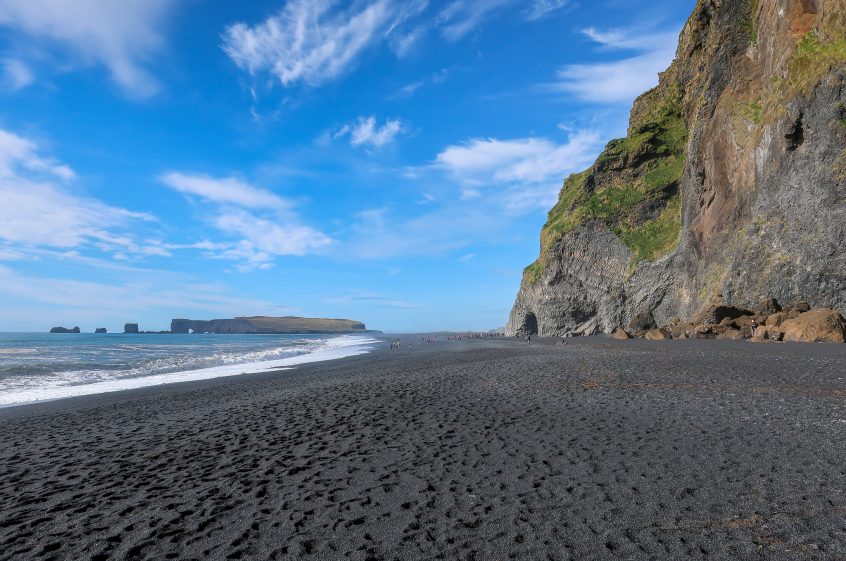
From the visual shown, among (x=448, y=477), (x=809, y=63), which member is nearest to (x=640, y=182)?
(x=809, y=63)

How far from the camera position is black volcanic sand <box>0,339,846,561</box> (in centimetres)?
517

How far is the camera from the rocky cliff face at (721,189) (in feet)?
94.6

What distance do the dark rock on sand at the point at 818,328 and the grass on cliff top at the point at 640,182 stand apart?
90.8 feet

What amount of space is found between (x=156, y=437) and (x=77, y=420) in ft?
15.7

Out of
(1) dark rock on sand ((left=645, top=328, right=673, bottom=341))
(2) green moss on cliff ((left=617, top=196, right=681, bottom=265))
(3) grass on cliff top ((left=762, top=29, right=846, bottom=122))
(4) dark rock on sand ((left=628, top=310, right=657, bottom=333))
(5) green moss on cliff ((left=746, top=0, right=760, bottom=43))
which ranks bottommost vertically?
(1) dark rock on sand ((left=645, top=328, right=673, bottom=341))

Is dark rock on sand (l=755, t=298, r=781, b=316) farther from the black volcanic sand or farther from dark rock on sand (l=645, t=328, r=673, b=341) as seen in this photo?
the black volcanic sand

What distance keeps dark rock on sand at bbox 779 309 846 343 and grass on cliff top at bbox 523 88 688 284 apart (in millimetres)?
27669

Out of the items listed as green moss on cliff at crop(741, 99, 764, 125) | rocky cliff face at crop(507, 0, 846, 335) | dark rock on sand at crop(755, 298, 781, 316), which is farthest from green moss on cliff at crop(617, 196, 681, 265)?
dark rock on sand at crop(755, 298, 781, 316)

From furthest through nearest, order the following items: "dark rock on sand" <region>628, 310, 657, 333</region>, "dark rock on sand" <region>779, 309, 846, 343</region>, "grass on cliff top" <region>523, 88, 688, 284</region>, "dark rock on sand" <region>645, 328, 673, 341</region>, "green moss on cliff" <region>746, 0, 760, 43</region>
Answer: "grass on cliff top" <region>523, 88, 688, 284</region> → "dark rock on sand" <region>628, 310, 657, 333</region> → "green moss on cliff" <region>746, 0, 760, 43</region> → "dark rock on sand" <region>645, 328, 673, 341</region> → "dark rock on sand" <region>779, 309, 846, 343</region>

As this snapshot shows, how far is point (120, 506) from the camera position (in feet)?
21.5

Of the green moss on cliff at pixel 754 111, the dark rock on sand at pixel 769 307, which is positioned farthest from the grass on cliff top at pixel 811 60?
the dark rock on sand at pixel 769 307

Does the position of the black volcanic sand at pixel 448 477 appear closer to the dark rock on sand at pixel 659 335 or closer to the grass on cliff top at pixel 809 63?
the dark rock on sand at pixel 659 335

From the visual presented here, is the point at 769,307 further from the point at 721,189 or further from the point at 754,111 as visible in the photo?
the point at 754,111

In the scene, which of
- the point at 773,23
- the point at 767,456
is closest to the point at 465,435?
the point at 767,456
